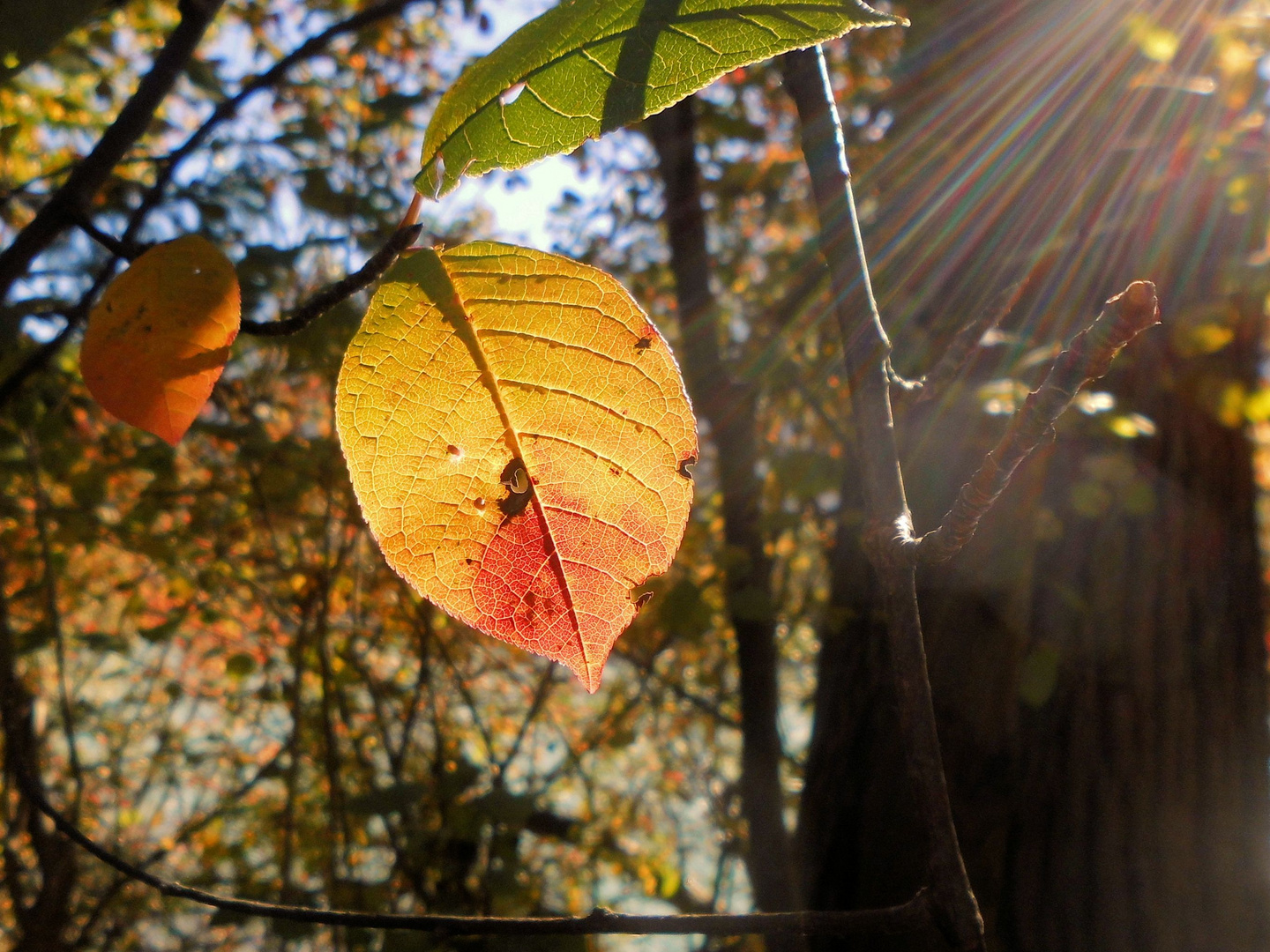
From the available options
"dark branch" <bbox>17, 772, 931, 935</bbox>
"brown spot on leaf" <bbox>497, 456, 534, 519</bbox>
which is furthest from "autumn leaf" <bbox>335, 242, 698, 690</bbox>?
"dark branch" <bbox>17, 772, 931, 935</bbox>

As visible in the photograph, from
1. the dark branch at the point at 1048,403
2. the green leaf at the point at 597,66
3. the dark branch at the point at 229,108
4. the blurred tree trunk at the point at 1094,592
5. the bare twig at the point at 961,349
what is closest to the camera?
the dark branch at the point at 1048,403

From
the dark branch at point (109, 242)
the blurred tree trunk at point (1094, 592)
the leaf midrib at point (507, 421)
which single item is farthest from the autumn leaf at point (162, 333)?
the blurred tree trunk at point (1094, 592)

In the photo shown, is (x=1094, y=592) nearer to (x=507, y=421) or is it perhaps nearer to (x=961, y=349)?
(x=961, y=349)

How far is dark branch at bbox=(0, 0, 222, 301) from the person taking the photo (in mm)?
474

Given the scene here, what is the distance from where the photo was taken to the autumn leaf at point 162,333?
0.44 meters

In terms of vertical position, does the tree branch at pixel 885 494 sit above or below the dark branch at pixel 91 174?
below

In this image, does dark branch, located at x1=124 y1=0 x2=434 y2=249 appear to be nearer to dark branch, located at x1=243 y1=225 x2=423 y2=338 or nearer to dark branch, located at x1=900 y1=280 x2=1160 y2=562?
dark branch, located at x1=243 y1=225 x2=423 y2=338

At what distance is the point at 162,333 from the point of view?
1.46 ft

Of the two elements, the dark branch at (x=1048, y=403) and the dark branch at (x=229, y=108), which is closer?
the dark branch at (x=1048, y=403)

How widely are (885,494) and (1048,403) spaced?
0.10m

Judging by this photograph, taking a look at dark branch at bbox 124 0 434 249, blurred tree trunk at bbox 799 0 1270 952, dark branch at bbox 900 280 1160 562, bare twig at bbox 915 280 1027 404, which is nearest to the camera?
dark branch at bbox 900 280 1160 562

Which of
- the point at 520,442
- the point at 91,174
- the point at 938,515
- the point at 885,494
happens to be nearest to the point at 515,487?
the point at 520,442

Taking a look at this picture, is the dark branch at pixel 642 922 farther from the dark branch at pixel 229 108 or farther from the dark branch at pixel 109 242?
the dark branch at pixel 229 108

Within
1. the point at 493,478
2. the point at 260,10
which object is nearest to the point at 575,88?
the point at 493,478
